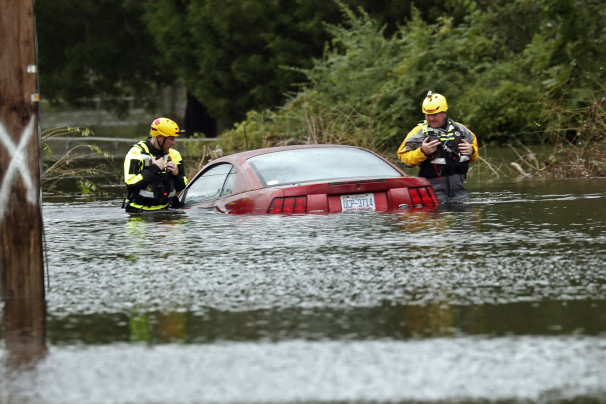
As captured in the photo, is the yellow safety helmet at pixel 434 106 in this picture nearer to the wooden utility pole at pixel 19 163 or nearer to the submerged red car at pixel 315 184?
the submerged red car at pixel 315 184

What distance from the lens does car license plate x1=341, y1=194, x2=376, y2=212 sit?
13086 millimetres

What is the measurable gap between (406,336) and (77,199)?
15.0m

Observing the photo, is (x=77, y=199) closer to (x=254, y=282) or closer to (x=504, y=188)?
(x=504, y=188)

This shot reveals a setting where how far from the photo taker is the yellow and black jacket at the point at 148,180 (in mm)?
14930

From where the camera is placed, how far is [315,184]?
12938mm

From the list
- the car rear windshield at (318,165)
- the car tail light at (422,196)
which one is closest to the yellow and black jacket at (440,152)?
the car rear windshield at (318,165)

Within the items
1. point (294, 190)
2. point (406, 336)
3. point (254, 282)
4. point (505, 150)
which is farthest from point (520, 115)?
point (406, 336)

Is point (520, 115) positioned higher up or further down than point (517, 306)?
higher up

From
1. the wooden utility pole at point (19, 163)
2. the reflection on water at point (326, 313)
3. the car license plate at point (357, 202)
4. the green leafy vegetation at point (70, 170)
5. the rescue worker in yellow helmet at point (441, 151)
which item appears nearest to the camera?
the reflection on water at point (326, 313)

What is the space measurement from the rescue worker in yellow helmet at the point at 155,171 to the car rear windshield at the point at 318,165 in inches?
62.8

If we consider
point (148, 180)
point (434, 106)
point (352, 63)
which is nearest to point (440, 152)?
point (434, 106)

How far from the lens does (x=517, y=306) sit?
7.78m

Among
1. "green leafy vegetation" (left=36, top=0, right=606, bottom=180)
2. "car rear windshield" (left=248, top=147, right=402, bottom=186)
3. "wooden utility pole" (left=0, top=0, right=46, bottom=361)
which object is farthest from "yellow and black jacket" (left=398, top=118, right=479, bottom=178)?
"wooden utility pole" (left=0, top=0, right=46, bottom=361)

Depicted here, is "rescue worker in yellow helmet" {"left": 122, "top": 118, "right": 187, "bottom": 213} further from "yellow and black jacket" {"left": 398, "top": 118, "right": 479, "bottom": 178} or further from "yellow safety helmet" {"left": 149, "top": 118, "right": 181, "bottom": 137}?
"yellow and black jacket" {"left": 398, "top": 118, "right": 479, "bottom": 178}
